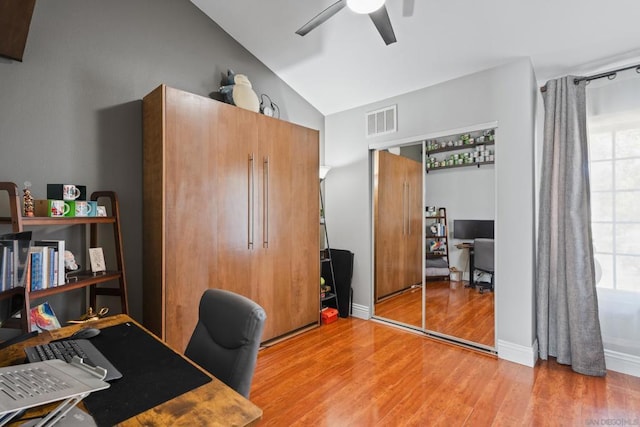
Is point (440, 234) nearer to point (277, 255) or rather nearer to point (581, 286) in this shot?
point (581, 286)

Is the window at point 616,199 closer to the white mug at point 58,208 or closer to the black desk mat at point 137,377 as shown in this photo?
the black desk mat at point 137,377

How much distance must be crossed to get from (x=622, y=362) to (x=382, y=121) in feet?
9.89

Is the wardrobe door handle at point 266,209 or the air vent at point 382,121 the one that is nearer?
the wardrobe door handle at point 266,209

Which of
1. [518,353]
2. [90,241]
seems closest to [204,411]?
[90,241]

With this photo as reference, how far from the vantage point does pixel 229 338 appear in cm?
115

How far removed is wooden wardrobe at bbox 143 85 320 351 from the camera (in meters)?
2.21

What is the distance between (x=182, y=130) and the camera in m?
2.26

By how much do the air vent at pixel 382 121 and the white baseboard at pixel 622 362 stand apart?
2.74 meters

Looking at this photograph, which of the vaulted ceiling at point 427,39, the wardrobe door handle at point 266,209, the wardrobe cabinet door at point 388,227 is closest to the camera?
the vaulted ceiling at point 427,39

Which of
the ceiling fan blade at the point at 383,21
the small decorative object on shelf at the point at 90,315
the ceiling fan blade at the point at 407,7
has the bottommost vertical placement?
the small decorative object on shelf at the point at 90,315

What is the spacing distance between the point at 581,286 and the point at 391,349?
64.3 inches

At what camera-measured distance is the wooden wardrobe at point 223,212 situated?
87.0 inches

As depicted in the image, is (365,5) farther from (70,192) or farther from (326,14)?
(70,192)

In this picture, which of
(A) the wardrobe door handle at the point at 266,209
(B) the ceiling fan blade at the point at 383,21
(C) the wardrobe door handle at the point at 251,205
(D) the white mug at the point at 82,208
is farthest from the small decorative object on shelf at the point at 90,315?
(B) the ceiling fan blade at the point at 383,21
